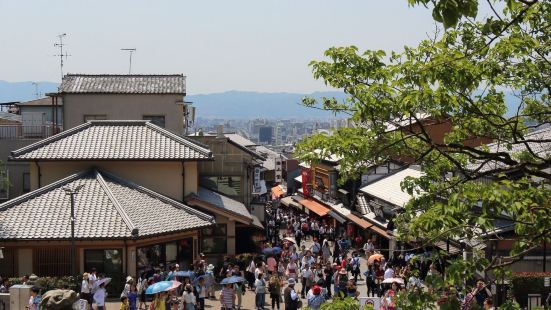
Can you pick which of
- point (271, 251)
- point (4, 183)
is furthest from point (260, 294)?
point (4, 183)

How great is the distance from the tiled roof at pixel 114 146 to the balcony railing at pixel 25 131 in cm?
867

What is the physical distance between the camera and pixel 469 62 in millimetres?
9461

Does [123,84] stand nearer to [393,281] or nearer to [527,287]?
[393,281]

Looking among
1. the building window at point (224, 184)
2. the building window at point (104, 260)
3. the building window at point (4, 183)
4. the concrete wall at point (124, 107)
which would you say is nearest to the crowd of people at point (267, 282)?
the building window at point (104, 260)

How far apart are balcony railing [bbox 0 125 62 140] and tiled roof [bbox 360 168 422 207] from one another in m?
16.6

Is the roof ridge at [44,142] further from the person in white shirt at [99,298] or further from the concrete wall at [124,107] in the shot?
the person in white shirt at [99,298]

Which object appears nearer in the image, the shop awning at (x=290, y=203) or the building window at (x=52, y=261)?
the building window at (x=52, y=261)

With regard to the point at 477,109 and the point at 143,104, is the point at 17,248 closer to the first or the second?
the point at 143,104

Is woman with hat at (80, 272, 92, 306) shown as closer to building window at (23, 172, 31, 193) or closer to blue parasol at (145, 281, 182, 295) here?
blue parasol at (145, 281, 182, 295)

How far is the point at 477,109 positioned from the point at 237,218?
72.8 feet

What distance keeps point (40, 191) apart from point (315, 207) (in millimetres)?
26309

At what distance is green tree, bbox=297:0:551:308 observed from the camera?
8.73 m

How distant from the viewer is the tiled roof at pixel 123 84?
127 ft

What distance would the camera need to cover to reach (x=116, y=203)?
27281mm
